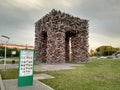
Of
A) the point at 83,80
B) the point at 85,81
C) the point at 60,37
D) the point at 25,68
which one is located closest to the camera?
the point at 25,68

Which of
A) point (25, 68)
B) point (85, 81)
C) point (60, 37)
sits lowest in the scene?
point (85, 81)

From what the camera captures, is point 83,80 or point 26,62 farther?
point 83,80

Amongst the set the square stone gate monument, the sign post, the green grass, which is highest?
the square stone gate monument

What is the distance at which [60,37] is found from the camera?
2472 cm

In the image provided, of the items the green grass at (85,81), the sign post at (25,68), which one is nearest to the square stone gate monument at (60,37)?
the green grass at (85,81)

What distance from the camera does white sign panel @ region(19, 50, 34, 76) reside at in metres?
7.95

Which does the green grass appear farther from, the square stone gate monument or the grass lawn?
the square stone gate monument

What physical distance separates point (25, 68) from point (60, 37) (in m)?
16.9

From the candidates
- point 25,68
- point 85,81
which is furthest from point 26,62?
point 85,81

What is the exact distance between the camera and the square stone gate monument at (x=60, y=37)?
24406 millimetres

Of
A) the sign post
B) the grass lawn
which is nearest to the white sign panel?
the sign post

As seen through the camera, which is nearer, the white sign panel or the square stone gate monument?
the white sign panel

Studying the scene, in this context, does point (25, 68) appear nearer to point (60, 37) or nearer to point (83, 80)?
point (83, 80)

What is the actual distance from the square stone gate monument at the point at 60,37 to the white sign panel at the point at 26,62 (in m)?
15.8
